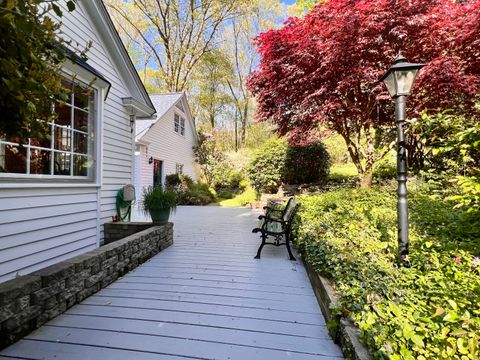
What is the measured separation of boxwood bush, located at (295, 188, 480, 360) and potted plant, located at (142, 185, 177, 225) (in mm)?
2412

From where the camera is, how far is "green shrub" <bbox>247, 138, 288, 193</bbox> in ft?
36.6

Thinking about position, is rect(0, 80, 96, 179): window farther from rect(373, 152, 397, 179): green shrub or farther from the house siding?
rect(373, 152, 397, 179): green shrub

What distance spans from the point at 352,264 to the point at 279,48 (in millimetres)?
5994

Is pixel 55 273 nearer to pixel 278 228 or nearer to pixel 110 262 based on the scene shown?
pixel 110 262

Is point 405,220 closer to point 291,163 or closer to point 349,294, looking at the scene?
point 349,294

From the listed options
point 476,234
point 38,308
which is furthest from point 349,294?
point 38,308

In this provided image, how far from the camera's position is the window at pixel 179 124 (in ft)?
47.4

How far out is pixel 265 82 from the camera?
24.7 ft

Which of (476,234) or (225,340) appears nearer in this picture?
(225,340)

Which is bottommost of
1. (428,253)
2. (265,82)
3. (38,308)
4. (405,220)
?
(38,308)

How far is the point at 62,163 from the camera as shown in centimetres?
397

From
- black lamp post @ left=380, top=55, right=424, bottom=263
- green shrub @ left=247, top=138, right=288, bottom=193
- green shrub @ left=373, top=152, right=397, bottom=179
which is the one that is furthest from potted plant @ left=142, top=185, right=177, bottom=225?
green shrub @ left=373, top=152, right=397, bottom=179

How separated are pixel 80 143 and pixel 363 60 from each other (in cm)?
602

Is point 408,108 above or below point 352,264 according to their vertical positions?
above
